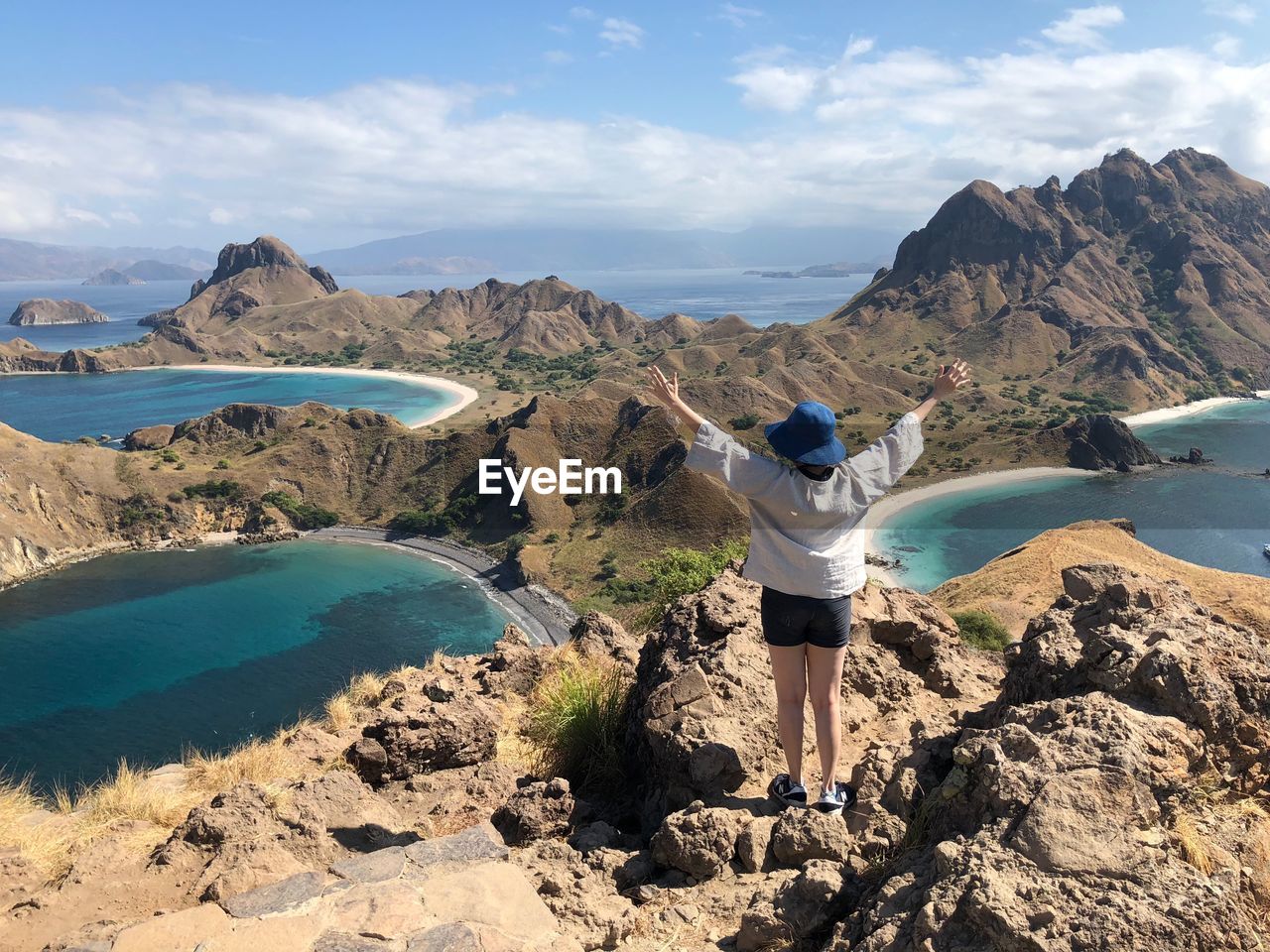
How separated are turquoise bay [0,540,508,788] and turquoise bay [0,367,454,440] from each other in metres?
49.8

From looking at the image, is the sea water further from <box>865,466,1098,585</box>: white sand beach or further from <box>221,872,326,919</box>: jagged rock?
<box>221,872,326,919</box>: jagged rock

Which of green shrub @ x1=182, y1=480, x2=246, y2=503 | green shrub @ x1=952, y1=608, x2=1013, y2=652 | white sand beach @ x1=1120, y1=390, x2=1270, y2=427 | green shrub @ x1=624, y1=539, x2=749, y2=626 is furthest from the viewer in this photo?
white sand beach @ x1=1120, y1=390, x2=1270, y2=427

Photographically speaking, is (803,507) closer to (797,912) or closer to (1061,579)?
(797,912)

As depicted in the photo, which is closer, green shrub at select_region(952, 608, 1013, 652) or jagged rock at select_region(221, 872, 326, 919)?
jagged rock at select_region(221, 872, 326, 919)

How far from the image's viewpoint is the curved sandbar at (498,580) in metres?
43.0

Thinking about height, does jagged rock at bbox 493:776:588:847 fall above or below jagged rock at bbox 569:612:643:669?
above

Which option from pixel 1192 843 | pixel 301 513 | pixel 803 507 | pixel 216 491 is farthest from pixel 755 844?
pixel 216 491

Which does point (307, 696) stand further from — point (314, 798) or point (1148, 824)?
point (1148, 824)

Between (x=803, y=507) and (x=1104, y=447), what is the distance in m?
87.1

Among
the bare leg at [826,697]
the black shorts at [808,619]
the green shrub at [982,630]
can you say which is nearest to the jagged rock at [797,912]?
the bare leg at [826,697]

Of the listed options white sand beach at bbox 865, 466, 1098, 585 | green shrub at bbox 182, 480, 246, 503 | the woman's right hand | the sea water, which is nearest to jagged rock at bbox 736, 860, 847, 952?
the woman's right hand

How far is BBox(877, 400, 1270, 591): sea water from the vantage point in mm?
Answer: 54406

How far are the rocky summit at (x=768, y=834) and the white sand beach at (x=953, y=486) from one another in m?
56.0

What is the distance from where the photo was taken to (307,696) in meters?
35.9
